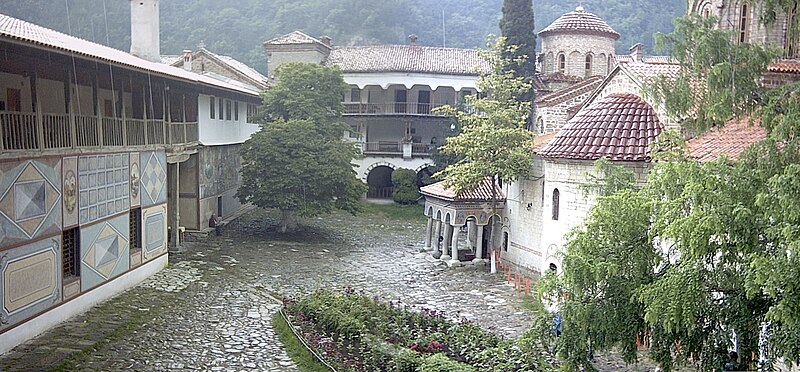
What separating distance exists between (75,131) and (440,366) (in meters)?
8.30

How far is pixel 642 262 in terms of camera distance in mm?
8047

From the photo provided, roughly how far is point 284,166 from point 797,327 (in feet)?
65.3

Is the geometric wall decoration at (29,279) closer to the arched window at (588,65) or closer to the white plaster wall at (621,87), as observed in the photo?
the white plaster wall at (621,87)

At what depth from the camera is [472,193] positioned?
72.3 feet

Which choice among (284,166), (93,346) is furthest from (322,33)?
(93,346)

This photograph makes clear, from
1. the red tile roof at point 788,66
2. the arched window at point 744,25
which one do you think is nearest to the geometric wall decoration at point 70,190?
the red tile roof at point 788,66

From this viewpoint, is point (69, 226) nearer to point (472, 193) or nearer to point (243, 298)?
point (243, 298)

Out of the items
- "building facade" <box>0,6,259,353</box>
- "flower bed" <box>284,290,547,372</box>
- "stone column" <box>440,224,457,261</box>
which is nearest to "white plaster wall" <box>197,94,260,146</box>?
"building facade" <box>0,6,259,353</box>

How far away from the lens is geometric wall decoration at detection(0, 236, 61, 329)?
1108 cm

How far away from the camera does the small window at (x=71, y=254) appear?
13531mm

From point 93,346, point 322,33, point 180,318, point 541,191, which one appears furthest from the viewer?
point 322,33

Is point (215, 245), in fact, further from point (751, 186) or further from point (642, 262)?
point (751, 186)

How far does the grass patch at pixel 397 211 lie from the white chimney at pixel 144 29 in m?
12.6

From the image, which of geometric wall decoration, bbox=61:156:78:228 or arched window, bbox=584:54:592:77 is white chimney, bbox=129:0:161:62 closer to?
geometric wall decoration, bbox=61:156:78:228
